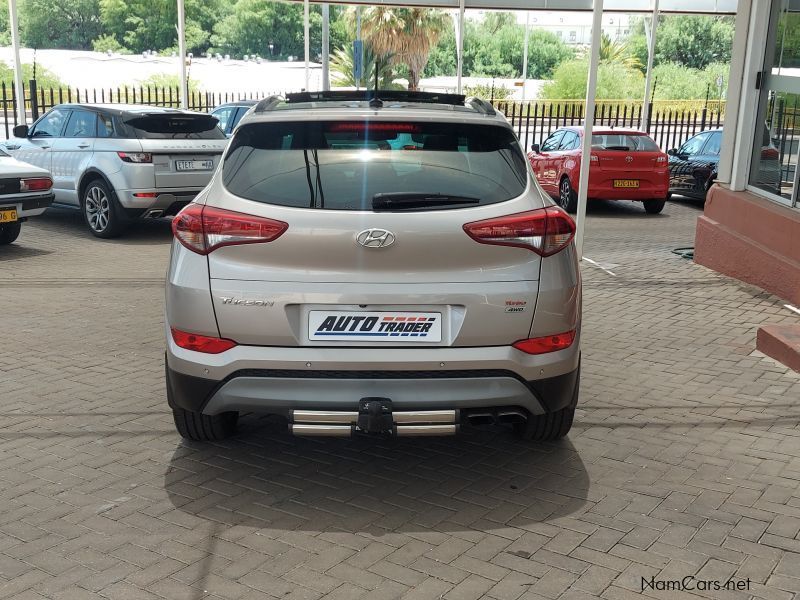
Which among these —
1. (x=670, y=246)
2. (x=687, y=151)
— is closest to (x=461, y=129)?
(x=670, y=246)

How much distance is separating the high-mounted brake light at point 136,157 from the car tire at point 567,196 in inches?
286

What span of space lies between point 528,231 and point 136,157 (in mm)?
8811

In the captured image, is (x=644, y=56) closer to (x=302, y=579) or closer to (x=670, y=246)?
(x=670, y=246)

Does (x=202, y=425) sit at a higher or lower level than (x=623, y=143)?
lower

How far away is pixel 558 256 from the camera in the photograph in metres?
4.20

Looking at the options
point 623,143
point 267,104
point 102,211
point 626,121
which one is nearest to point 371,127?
point 267,104

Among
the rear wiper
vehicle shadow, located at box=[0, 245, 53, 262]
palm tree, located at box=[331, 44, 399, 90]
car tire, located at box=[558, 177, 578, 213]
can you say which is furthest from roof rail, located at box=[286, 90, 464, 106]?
palm tree, located at box=[331, 44, 399, 90]

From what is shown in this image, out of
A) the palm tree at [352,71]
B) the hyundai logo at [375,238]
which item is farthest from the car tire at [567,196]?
the palm tree at [352,71]

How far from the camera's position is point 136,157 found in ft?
38.8

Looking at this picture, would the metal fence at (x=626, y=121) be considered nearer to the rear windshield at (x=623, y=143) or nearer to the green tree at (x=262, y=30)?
the rear windshield at (x=623, y=143)

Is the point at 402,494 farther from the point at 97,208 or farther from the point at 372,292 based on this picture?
the point at 97,208

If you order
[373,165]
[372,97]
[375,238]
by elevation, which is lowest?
[375,238]

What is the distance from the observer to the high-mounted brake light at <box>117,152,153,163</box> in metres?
11.8

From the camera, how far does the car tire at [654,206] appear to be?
16.5 metres
